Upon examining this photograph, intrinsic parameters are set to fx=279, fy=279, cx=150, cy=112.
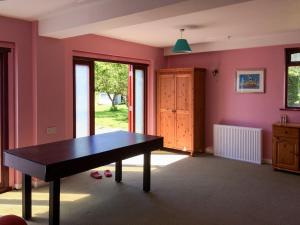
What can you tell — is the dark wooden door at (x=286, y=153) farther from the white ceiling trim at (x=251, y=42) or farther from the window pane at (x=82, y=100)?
the window pane at (x=82, y=100)

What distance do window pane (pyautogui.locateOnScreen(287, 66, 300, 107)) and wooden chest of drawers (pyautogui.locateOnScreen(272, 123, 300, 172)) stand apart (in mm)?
488

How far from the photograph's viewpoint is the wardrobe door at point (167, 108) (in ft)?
20.4

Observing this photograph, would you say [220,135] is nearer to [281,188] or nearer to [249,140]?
[249,140]

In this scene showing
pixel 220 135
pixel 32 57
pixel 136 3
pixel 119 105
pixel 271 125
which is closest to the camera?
pixel 136 3

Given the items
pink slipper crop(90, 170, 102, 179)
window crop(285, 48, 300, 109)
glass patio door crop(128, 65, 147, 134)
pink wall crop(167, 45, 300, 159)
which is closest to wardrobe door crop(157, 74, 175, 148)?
glass patio door crop(128, 65, 147, 134)

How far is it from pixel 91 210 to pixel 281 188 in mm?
2709

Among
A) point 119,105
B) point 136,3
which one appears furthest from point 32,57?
point 119,105

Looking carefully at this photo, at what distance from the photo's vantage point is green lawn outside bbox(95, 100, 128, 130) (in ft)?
30.2

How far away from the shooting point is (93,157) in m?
2.99

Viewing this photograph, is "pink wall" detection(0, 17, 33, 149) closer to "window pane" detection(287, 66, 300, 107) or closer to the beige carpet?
the beige carpet

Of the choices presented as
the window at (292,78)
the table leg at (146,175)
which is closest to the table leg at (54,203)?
the table leg at (146,175)

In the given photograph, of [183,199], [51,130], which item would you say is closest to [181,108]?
[183,199]

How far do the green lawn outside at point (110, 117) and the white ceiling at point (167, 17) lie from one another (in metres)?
4.35

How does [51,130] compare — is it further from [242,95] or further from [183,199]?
[242,95]
